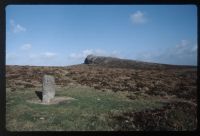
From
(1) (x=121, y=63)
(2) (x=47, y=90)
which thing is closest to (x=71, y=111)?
(2) (x=47, y=90)

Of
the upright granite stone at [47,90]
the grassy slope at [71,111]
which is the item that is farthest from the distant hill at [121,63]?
the upright granite stone at [47,90]

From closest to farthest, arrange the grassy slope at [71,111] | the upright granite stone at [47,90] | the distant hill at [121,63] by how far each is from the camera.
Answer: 1. the grassy slope at [71,111]
2. the upright granite stone at [47,90]
3. the distant hill at [121,63]

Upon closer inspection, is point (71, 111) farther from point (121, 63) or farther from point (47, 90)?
point (121, 63)

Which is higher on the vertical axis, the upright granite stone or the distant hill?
the distant hill

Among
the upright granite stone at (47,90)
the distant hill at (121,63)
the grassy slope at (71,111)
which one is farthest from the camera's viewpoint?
the distant hill at (121,63)

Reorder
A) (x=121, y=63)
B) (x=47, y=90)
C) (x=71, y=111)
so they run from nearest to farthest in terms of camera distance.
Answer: (x=71, y=111) → (x=47, y=90) → (x=121, y=63)

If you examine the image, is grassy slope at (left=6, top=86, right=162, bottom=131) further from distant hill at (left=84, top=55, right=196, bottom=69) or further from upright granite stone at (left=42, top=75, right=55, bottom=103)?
distant hill at (left=84, top=55, right=196, bottom=69)

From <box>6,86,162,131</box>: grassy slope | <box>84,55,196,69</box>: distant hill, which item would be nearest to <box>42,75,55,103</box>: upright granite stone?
<box>6,86,162,131</box>: grassy slope

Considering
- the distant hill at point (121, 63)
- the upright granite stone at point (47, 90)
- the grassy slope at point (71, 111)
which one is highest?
the distant hill at point (121, 63)

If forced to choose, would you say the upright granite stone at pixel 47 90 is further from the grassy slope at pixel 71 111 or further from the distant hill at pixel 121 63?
the distant hill at pixel 121 63

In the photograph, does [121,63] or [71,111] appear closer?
[71,111]
